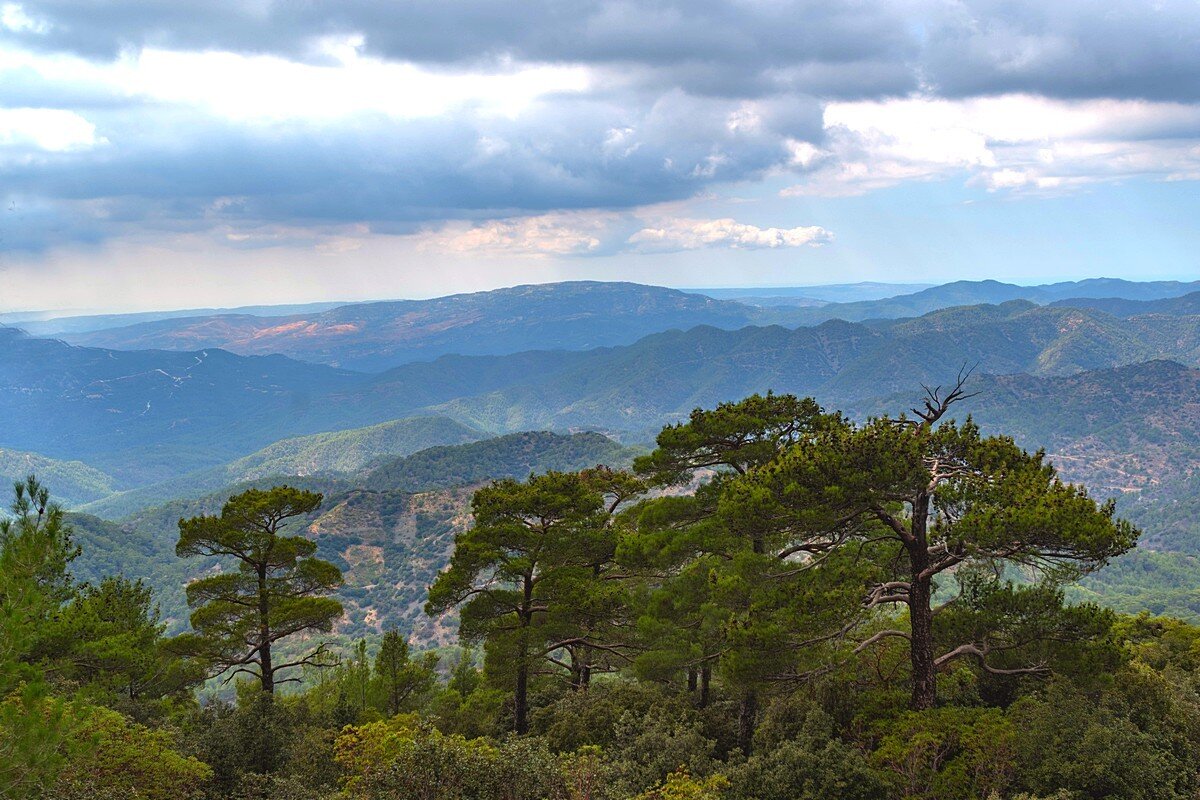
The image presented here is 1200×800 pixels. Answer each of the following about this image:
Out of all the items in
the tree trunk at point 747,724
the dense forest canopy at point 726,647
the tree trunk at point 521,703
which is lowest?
the tree trunk at point 521,703

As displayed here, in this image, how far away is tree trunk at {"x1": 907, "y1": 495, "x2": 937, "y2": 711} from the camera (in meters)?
19.3

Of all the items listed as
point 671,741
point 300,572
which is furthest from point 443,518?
point 671,741

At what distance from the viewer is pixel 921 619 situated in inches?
770

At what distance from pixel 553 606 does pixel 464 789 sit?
12.6 m

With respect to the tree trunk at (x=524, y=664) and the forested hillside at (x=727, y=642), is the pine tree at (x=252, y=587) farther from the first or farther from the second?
the tree trunk at (x=524, y=664)

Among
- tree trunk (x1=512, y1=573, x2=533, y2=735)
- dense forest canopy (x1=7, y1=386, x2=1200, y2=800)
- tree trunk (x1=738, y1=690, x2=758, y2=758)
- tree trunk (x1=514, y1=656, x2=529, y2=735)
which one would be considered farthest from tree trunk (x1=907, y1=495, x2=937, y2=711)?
tree trunk (x1=514, y1=656, x2=529, y2=735)

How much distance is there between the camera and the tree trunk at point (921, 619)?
63.3 feet

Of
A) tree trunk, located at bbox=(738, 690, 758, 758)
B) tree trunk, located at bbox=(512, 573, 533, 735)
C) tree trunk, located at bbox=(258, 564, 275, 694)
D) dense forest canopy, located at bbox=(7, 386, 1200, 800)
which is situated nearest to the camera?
dense forest canopy, located at bbox=(7, 386, 1200, 800)

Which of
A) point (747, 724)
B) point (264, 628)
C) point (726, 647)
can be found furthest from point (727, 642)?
point (264, 628)

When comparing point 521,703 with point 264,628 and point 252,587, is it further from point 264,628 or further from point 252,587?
point 252,587

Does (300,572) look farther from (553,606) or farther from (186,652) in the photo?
(553,606)

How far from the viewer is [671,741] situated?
20.6 m

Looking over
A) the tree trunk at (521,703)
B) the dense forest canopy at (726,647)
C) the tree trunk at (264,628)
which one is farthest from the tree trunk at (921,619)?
the tree trunk at (264,628)

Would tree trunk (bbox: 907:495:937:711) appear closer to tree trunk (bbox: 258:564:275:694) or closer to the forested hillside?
the forested hillside
